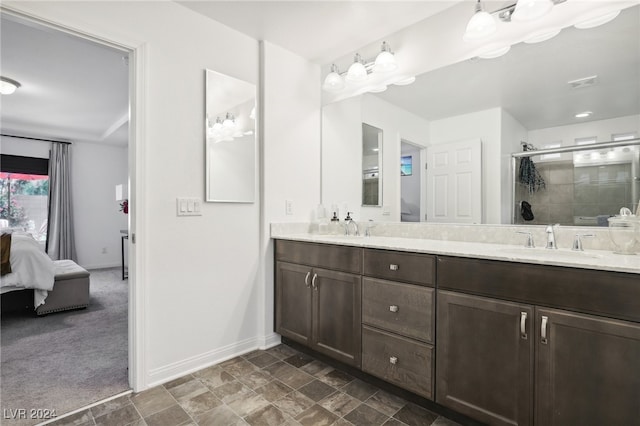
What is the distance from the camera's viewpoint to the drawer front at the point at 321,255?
2006 mm

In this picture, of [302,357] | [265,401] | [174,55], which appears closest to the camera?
[265,401]

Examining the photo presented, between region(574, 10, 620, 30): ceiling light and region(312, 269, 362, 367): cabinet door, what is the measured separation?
1.78 m

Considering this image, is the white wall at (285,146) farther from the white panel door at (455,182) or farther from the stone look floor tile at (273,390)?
the white panel door at (455,182)

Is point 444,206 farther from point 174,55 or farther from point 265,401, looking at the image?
point 174,55

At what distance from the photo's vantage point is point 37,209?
5.64 metres

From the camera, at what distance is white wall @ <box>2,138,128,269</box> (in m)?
5.95

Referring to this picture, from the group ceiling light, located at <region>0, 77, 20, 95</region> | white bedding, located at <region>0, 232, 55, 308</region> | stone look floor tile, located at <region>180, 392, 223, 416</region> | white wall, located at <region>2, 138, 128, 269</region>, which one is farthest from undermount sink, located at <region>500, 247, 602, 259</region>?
white wall, located at <region>2, 138, 128, 269</region>

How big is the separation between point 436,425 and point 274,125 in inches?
86.3

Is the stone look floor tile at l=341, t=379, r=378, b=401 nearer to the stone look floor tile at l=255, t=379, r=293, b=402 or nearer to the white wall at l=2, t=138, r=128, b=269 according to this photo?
the stone look floor tile at l=255, t=379, r=293, b=402

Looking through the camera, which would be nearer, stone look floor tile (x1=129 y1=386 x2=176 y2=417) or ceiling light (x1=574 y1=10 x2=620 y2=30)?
ceiling light (x1=574 y1=10 x2=620 y2=30)

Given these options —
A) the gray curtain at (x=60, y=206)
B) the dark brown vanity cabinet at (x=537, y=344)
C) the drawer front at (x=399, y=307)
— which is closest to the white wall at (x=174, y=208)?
the drawer front at (x=399, y=307)

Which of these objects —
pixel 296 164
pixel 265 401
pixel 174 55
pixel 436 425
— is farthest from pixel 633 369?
pixel 174 55

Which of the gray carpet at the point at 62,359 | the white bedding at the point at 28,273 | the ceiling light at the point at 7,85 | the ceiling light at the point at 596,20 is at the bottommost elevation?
the gray carpet at the point at 62,359

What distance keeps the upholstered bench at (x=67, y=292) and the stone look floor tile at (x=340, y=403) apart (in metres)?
3.01
